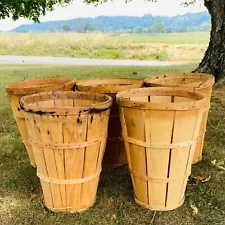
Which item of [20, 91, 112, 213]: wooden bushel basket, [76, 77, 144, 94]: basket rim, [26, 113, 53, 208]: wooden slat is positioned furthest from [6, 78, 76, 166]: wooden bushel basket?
[26, 113, 53, 208]: wooden slat

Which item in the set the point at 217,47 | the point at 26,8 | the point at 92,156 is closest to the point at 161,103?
the point at 92,156

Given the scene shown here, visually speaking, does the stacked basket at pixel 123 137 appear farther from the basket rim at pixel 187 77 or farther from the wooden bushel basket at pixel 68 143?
the basket rim at pixel 187 77

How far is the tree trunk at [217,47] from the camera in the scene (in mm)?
5973

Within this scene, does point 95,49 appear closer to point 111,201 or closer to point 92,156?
point 111,201

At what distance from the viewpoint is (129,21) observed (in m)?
117

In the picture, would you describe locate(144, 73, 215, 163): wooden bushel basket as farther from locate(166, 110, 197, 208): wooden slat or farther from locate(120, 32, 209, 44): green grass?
locate(120, 32, 209, 44): green grass

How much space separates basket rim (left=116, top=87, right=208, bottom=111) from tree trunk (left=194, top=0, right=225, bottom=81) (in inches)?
144

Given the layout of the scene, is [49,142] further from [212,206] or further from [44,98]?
[212,206]

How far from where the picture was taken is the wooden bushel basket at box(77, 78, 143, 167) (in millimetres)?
2727

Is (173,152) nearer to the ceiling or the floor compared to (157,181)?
nearer to the ceiling

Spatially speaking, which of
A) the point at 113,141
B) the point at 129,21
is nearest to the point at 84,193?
the point at 113,141

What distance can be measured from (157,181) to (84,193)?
52 cm

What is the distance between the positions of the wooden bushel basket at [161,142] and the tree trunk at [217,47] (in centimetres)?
376

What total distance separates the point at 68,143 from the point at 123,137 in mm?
420
